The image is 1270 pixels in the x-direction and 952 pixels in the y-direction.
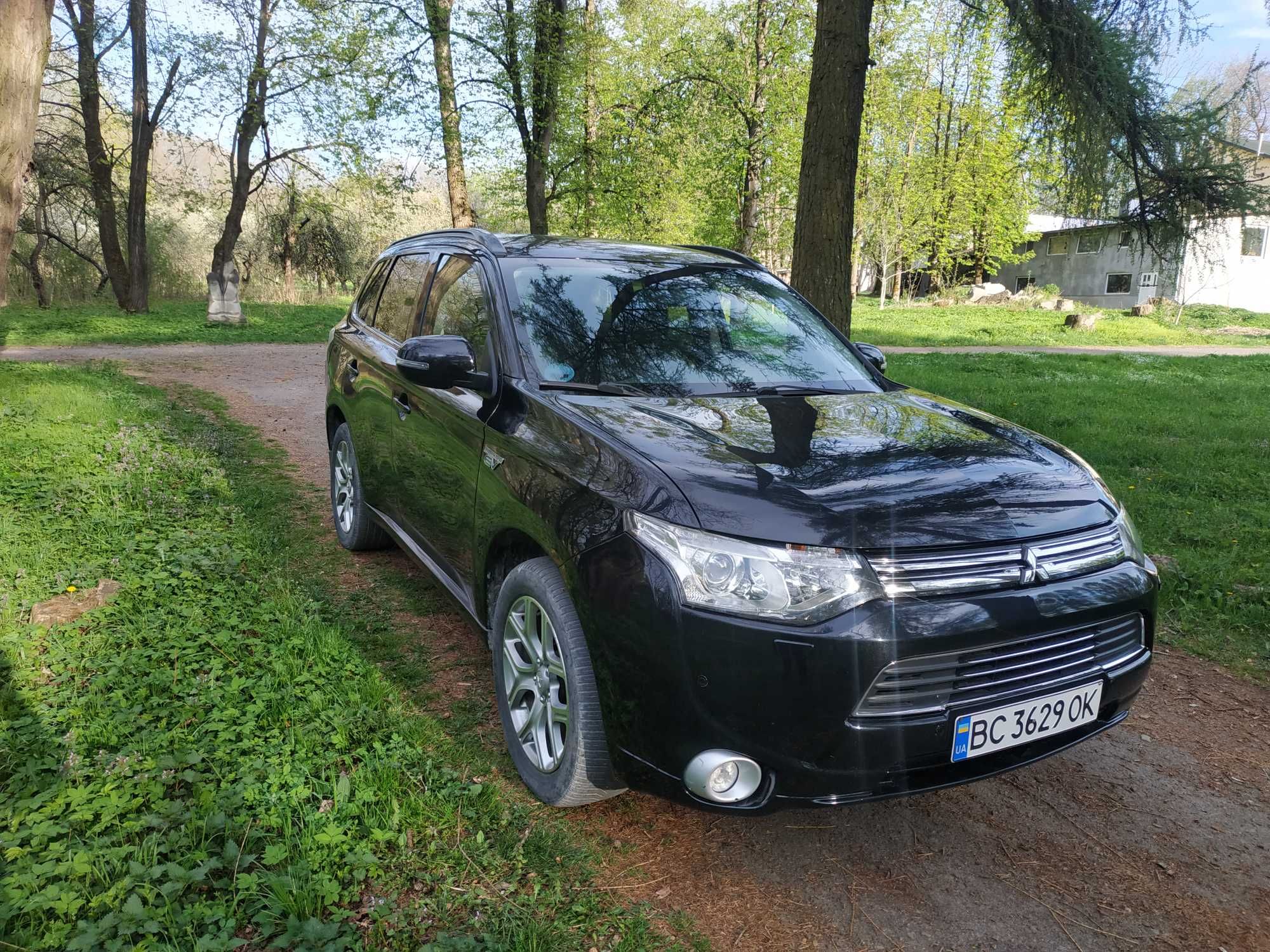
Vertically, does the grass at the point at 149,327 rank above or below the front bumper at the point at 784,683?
above

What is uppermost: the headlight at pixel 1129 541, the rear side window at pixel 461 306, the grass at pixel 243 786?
the rear side window at pixel 461 306

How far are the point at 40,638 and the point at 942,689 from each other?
3641 mm

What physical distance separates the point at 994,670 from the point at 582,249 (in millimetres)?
2633

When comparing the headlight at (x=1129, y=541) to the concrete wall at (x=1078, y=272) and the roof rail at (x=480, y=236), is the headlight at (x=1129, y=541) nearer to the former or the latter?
the roof rail at (x=480, y=236)

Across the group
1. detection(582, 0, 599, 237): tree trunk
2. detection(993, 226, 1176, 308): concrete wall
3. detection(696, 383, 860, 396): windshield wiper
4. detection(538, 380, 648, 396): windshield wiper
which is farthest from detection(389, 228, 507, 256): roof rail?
detection(993, 226, 1176, 308): concrete wall

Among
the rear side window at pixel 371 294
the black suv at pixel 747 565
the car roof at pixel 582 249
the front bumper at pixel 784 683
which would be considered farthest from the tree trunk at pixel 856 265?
the front bumper at pixel 784 683

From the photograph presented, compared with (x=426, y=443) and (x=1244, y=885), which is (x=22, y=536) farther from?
(x=1244, y=885)

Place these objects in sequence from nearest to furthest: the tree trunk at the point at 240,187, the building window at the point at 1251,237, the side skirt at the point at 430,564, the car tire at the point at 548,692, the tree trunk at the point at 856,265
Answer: the car tire at the point at 548,692
the side skirt at the point at 430,564
the building window at the point at 1251,237
the tree trunk at the point at 240,187
the tree trunk at the point at 856,265

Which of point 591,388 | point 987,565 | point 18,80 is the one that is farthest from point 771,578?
point 18,80

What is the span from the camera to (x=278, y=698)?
3.24 m

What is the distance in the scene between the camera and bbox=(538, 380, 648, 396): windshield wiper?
3.12 meters

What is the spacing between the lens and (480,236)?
4074 mm

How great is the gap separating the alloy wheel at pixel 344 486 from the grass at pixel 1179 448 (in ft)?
15.2

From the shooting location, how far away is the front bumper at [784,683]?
217 centimetres
